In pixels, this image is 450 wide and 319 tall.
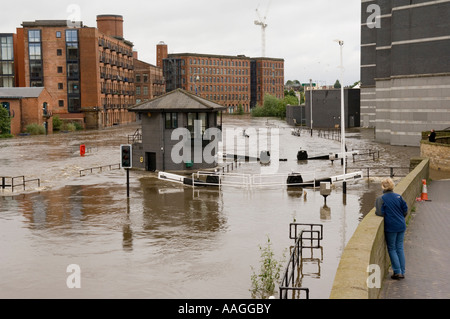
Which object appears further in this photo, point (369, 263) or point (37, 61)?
point (37, 61)

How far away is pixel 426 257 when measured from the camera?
522 inches

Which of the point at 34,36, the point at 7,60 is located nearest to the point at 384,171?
the point at 34,36

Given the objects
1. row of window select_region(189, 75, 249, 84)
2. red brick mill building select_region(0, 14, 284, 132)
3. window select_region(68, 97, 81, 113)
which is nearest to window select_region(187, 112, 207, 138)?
red brick mill building select_region(0, 14, 284, 132)

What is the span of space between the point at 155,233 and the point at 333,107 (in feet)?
293

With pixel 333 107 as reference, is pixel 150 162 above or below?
below

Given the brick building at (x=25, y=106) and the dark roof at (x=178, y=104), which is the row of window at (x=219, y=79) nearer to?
the brick building at (x=25, y=106)

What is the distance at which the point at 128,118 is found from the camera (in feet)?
422

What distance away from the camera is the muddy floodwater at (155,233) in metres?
14.9

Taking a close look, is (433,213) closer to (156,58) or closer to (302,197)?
(302,197)

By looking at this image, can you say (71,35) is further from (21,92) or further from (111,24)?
(111,24)

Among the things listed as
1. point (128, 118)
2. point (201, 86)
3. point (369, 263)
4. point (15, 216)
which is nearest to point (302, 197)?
point (15, 216)

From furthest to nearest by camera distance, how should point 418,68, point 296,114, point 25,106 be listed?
point 296,114 < point 25,106 < point 418,68
